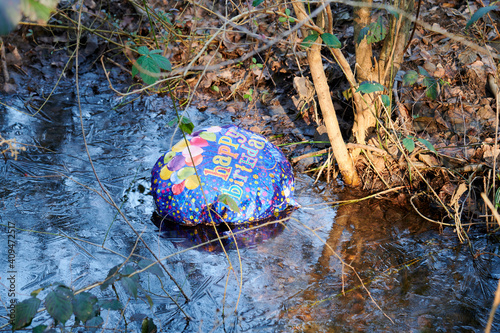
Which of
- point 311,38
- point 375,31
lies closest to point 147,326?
point 311,38

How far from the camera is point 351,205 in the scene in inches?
127

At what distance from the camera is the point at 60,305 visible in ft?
4.71

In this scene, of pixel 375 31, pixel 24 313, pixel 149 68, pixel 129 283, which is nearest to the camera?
pixel 24 313

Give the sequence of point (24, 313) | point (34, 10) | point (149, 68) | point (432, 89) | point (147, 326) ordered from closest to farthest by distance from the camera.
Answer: point (34, 10), point (24, 313), point (149, 68), point (147, 326), point (432, 89)

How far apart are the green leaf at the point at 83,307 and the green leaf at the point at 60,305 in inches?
1.4

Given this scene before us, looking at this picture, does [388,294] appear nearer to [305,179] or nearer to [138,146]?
[305,179]

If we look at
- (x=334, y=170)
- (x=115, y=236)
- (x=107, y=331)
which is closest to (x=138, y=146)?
(x=115, y=236)

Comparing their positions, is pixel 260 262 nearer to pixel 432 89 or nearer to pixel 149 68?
pixel 149 68

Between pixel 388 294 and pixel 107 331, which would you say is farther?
pixel 388 294

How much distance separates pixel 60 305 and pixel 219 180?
1462 millimetres

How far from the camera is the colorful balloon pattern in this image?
2.76 m

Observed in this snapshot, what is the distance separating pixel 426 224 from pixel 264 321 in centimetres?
154

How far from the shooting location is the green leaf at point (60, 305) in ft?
4.64

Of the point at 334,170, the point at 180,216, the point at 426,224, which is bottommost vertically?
the point at 426,224
